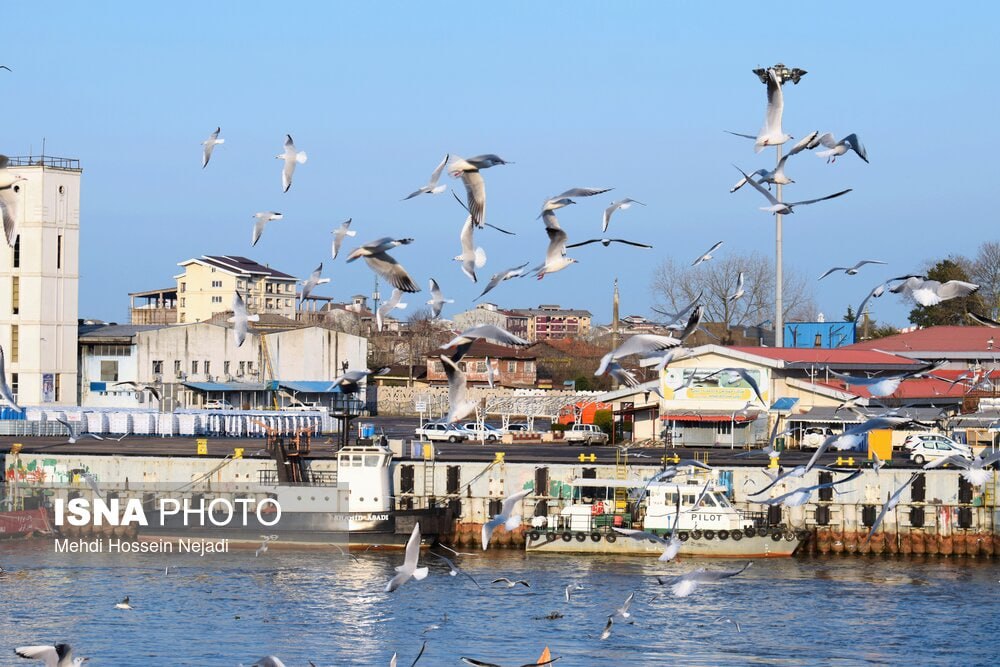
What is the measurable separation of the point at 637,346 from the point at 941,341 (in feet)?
177

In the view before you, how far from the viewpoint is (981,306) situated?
85500mm

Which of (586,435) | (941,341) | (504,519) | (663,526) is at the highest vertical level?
(941,341)

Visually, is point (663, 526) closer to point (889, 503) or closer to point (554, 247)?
point (889, 503)

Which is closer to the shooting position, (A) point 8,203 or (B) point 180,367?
(A) point 8,203

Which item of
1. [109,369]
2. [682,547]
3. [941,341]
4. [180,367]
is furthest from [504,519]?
[109,369]

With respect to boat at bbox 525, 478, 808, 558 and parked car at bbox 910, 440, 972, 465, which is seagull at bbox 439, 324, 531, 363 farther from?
parked car at bbox 910, 440, 972, 465

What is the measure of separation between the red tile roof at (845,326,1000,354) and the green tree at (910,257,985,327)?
43.5ft

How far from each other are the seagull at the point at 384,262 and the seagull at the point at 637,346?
7.49 feet

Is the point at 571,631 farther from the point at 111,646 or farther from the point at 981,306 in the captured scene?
the point at 981,306

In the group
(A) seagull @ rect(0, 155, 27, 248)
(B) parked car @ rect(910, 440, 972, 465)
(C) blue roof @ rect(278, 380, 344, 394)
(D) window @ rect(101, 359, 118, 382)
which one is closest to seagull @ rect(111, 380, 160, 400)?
(D) window @ rect(101, 359, 118, 382)

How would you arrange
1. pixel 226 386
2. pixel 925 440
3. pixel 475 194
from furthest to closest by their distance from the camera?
pixel 226 386 < pixel 925 440 < pixel 475 194

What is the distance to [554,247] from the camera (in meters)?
17.0

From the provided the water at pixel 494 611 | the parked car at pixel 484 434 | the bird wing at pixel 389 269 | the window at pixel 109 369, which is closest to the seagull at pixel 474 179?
the bird wing at pixel 389 269

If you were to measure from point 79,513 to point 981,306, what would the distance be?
189ft
